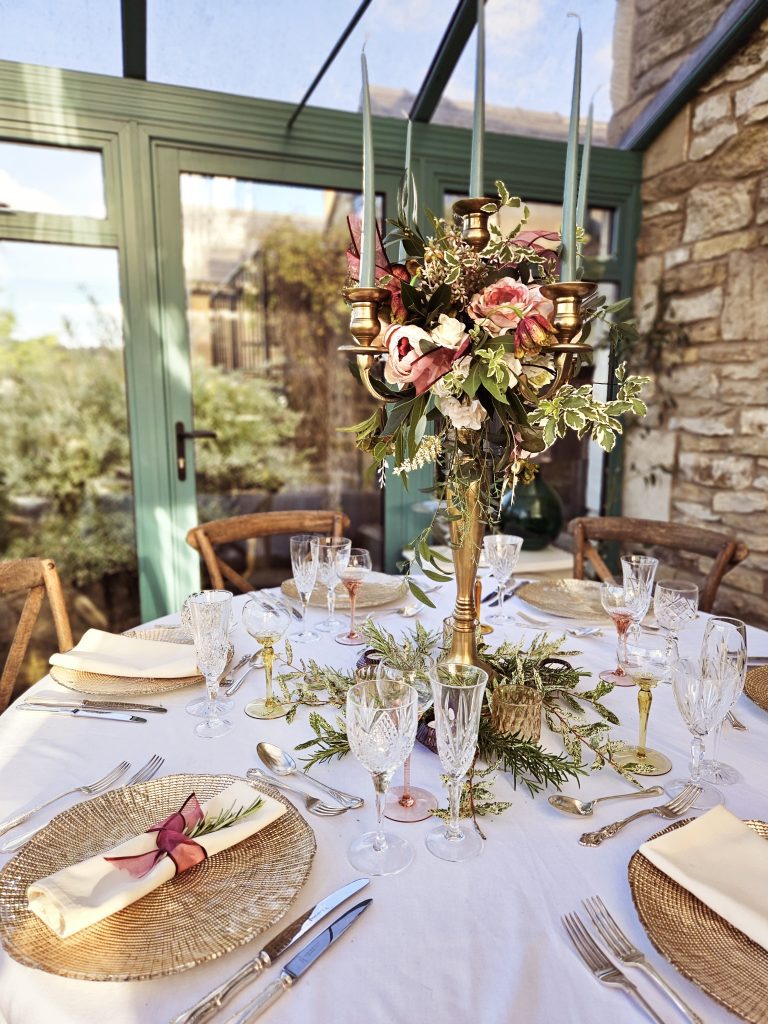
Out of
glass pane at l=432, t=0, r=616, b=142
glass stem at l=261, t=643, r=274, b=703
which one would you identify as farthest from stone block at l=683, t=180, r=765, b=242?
glass stem at l=261, t=643, r=274, b=703

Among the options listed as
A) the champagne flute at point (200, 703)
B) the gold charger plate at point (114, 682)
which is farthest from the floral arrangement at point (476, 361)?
the gold charger plate at point (114, 682)

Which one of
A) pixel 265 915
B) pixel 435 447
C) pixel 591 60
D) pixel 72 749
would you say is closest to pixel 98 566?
pixel 72 749

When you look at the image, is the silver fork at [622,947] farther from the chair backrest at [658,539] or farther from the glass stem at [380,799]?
the chair backrest at [658,539]

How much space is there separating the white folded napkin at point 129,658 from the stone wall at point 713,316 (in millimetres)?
2033

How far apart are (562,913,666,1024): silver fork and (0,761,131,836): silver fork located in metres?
0.55

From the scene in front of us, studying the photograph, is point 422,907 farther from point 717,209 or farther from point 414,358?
point 717,209

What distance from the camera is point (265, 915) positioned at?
0.62 meters

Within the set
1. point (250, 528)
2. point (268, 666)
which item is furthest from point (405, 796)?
point (250, 528)

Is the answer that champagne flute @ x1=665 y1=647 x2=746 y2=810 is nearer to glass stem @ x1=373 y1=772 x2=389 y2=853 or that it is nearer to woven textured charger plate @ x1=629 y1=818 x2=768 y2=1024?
woven textured charger plate @ x1=629 y1=818 x2=768 y2=1024

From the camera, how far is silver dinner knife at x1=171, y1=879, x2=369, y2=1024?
539mm

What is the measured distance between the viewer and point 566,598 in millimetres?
1533

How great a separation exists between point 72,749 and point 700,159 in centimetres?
279

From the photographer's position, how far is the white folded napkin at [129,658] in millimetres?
1126

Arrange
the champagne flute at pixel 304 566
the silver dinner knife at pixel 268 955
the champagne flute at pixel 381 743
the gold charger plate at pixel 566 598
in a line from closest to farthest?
the silver dinner knife at pixel 268 955
the champagne flute at pixel 381 743
the champagne flute at pixel 304 566
the gold charger plate at pixel 566 598
